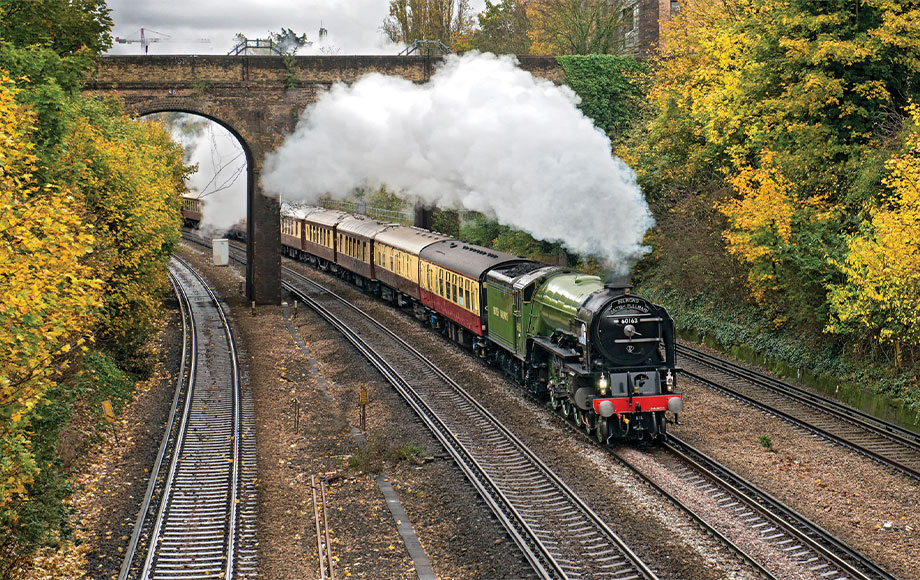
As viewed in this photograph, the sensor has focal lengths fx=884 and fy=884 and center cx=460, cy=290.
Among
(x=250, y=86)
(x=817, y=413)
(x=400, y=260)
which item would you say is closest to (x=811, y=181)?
(x=817, y=413)

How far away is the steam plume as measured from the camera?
20828 millimetres

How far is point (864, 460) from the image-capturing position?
1675 centimetres

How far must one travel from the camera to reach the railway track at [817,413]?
17.2 m

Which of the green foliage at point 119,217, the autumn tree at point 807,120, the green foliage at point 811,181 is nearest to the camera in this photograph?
the green foliage at point 811,181

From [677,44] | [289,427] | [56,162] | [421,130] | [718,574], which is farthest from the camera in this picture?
[677,44]

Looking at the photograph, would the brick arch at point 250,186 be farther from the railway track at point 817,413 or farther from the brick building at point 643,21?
the brick building at point 643,21

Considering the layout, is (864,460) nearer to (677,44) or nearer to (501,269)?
(501,269)

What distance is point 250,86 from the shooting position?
35.3 metres

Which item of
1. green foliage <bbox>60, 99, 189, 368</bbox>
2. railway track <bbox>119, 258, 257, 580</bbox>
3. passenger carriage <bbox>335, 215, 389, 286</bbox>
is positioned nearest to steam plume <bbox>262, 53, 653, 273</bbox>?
passenger carriage <bbox>335, 215, 389, 286</bbox>

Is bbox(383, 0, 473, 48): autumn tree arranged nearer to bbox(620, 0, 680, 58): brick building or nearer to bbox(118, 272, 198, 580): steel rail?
bbox(620, 0, 680, 58): brick building

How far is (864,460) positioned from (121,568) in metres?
13.2

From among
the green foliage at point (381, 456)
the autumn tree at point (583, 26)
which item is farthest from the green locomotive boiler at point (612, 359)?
the autumn tree at point (583, 26)

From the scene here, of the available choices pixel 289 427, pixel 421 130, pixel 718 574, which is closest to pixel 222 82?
pixel 421 130

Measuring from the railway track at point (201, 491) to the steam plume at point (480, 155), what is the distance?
8641 millimetres
